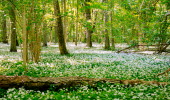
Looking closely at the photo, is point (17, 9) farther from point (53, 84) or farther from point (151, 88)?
point (151, 88)

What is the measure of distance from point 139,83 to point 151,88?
0.78 metres

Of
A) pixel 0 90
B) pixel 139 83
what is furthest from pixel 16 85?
pixel 139 83

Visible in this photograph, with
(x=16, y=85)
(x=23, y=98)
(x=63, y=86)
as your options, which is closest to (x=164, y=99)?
(x=63, y=86)

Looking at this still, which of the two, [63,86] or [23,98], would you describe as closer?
[23,98]

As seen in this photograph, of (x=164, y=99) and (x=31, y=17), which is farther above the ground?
(x=31, y=17)

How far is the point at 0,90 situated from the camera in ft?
20.2

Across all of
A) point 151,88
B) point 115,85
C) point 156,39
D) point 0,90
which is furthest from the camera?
point 156,39

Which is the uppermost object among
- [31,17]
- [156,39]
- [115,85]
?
[31,17]

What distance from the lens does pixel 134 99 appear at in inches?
208

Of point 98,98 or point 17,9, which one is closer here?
point 98,98

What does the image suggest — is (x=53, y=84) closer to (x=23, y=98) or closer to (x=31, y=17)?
(x=23, y=98)

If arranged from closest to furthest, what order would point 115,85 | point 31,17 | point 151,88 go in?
1. point 151,88
2. point 115,85
3. point 31,17

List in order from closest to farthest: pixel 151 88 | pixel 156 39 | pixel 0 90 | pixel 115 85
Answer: pixel 0 90 → pixel 151 88 → pixel 115 85 → pixel 156 39

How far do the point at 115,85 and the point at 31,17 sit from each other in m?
7.64
